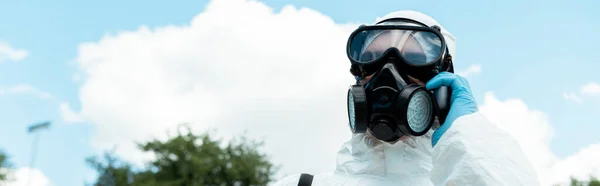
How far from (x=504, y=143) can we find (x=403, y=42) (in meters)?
0.56

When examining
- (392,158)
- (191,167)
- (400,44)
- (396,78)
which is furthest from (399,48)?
(191,167)

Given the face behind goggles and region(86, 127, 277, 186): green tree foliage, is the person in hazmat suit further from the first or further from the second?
region(86, 127, 277, 186): green tree foliage

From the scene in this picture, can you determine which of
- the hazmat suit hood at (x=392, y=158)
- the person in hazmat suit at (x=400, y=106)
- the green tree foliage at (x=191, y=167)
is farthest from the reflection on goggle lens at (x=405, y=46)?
the green tree foliage at (x=191, y=167)

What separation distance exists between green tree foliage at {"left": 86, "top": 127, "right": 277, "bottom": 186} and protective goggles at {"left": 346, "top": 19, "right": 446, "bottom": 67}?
2067 centimetres

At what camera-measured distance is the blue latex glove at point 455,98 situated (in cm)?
211

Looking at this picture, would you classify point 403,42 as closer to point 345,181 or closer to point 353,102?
Result: point 353,102

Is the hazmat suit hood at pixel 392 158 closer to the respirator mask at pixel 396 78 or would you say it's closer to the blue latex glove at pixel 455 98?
the respirator mask at pixel 396 78

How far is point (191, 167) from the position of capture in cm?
2323

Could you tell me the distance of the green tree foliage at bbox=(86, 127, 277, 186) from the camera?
23.0 m

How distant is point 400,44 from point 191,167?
2140 centimetres

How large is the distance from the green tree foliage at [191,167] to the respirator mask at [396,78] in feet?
67.9

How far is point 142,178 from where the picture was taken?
23.1m

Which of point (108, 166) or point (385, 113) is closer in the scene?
point (385, 113)

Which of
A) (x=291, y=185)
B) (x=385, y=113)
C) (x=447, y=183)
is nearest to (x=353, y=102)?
(x=385, y=113)
